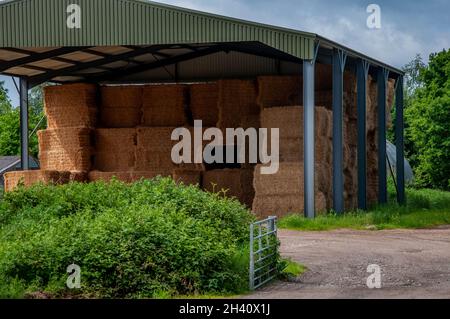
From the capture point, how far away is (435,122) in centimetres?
4544

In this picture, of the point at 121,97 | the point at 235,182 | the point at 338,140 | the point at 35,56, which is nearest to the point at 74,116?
the point at 121,97

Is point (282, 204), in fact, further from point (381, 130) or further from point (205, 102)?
point (381, 130)

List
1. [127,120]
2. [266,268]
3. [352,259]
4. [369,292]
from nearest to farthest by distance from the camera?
[369,292] → [266,268] → [352,259] → [127,120]

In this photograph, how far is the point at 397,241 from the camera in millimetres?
21891

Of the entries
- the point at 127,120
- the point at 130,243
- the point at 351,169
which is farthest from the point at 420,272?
the point at 127,120

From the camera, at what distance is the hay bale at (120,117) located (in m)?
33.3

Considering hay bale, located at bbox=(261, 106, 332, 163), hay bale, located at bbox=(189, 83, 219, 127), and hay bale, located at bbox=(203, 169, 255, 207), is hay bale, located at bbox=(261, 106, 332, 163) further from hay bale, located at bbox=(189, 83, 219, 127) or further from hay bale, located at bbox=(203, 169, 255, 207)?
hay bale, located at bbox=(189, 83, 219, 127)

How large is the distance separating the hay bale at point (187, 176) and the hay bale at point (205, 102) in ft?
6.95

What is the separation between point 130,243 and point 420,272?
5440 millimetres

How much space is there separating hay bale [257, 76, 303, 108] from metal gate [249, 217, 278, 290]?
1485cm

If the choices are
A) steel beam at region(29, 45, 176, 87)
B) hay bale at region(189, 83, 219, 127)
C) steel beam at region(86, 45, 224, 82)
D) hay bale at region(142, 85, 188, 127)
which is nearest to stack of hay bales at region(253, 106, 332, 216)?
hay bale at region(189, 83, 219, 127)

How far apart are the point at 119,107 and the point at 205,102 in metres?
3.38

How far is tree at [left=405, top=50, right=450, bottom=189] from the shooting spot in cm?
4522

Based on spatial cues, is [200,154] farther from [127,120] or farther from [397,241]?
[397,241]
